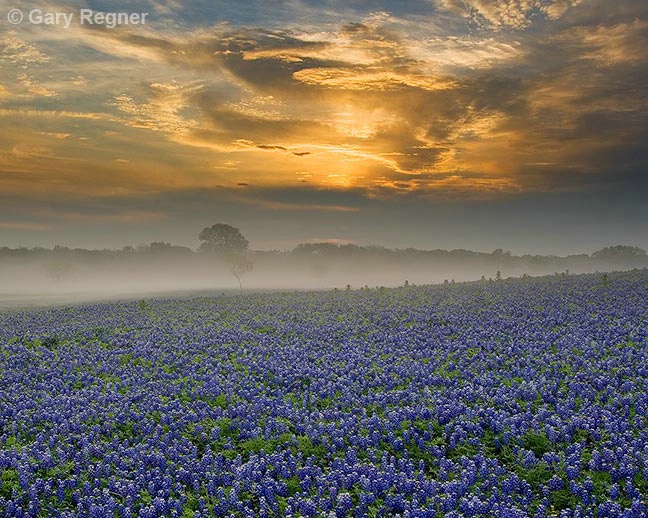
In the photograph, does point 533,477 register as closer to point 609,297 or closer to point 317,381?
point 317,381

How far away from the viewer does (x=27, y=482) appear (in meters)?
8.16

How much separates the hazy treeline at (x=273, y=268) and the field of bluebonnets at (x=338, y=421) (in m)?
102

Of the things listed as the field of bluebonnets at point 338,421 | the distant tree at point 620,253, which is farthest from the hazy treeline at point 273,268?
the field of bluebonnets at point 338,421

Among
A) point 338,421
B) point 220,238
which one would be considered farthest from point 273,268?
point 338,421

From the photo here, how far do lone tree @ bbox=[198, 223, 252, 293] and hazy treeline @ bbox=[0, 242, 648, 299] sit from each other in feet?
82.8

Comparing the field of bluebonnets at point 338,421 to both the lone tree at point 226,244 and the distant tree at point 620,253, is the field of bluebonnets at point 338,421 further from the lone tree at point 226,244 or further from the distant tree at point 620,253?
the distant tree at point 620,253

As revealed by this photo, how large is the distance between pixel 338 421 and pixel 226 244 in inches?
3263

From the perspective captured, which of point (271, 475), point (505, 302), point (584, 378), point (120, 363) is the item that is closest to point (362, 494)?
point (271, 475)

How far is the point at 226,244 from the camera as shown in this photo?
90.9 metres

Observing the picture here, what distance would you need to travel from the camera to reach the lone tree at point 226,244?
90375mm

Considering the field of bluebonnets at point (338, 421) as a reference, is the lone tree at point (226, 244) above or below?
above

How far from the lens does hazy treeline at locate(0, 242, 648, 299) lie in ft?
390

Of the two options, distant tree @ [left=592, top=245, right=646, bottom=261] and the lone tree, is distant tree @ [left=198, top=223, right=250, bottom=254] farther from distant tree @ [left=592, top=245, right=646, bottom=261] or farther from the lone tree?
distant tree @ [left=592, top=245, right=646, bottom=261]

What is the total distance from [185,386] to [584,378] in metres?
8.02
